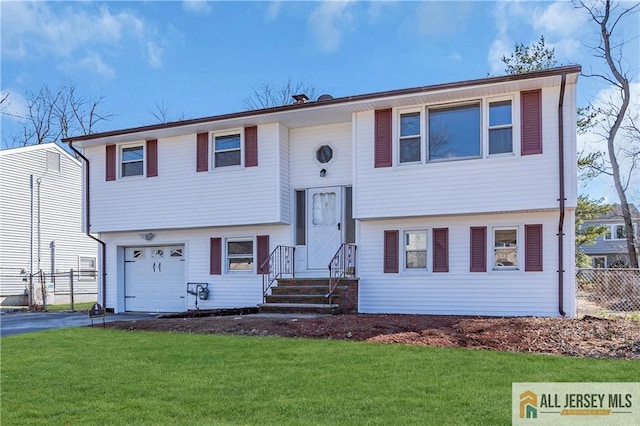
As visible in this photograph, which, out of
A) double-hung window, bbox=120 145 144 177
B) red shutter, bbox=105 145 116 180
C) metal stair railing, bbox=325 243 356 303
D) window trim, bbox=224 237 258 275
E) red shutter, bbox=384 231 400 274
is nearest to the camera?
red shutter, bbox=384 231 400 274

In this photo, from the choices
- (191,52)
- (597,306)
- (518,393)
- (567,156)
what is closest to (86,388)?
(518,393)

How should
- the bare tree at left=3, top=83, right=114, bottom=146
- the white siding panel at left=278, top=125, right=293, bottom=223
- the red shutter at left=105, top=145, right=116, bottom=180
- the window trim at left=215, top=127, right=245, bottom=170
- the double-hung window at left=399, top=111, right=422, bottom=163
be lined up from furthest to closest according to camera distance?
the bare tree at left=3, top=83, right=114, bottom=146 → the red shutter at left=105, top=145, right=116, bottom=180 → the window trim at left=215, top=127, right=245, bottom=170 → the white siding panel at left=278, top=125, right=293, bottom=223 → the double-hung window at left=399, top=111, right=422, bottom=163

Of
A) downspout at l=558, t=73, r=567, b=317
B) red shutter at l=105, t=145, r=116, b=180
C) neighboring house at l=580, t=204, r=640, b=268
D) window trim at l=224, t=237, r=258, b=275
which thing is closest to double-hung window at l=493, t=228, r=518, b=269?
downspout at l=558, t=73, r=567, b=317

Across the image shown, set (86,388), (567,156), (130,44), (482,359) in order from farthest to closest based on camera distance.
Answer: (130,44)
(567,156)
(482,359)
(86,388)

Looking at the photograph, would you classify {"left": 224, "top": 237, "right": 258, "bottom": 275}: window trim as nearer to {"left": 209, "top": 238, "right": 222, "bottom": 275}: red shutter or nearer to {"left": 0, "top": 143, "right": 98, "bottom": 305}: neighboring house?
{"left": 209, "top": 238, "right": 222, "bottom": 275}: red shutter

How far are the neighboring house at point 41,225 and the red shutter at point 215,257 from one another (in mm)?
8834

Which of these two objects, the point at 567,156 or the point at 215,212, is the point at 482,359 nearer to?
the point at 567,156

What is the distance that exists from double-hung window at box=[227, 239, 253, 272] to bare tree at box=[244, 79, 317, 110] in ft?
66.0

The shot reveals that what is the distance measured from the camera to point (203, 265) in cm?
1483

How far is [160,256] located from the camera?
617 inches

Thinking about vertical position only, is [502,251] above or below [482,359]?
above

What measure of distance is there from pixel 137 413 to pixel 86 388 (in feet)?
4.06

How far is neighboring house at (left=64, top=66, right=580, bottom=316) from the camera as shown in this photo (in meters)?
11.1

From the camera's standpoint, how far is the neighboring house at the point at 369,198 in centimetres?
1114
